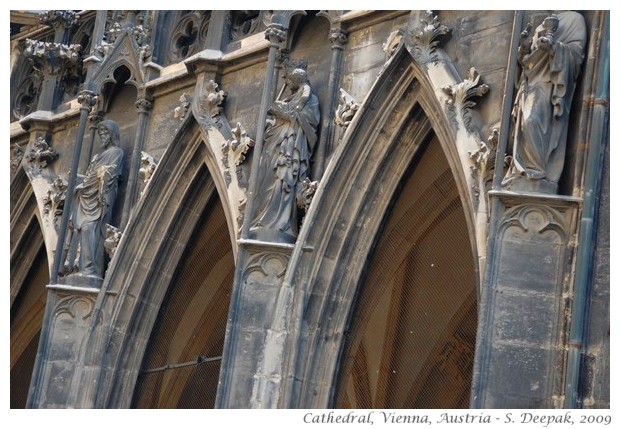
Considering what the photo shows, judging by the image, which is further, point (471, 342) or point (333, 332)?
point (471, 342)

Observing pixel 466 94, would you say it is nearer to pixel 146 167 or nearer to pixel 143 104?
pixel 146 167

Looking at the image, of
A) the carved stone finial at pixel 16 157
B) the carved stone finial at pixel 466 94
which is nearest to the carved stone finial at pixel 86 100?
the carved stone finial at pixel 16 157

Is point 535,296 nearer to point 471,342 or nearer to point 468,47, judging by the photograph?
point 468,47

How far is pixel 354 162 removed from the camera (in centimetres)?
1672

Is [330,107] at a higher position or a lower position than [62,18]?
lower

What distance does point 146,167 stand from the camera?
62.8ft

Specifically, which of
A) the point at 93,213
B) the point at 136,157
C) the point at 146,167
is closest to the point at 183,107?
the point at 146,167

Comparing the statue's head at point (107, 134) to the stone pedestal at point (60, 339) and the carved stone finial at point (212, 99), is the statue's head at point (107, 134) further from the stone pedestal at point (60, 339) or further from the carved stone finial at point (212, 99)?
the stone pedestal at point (60, 339)

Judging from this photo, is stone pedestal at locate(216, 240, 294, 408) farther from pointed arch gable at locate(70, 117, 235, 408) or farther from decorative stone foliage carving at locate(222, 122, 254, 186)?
pointed arch gable at locate(70, 117, 235, 408)

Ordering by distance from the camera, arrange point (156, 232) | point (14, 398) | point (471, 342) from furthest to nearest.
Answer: point (14, 398) → point (471, 342) → point (156, 232)

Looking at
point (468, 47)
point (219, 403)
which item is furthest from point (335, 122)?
point (219, 403)

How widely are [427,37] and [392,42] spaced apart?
58 cm

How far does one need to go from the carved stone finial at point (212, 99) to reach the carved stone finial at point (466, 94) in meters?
3.40
